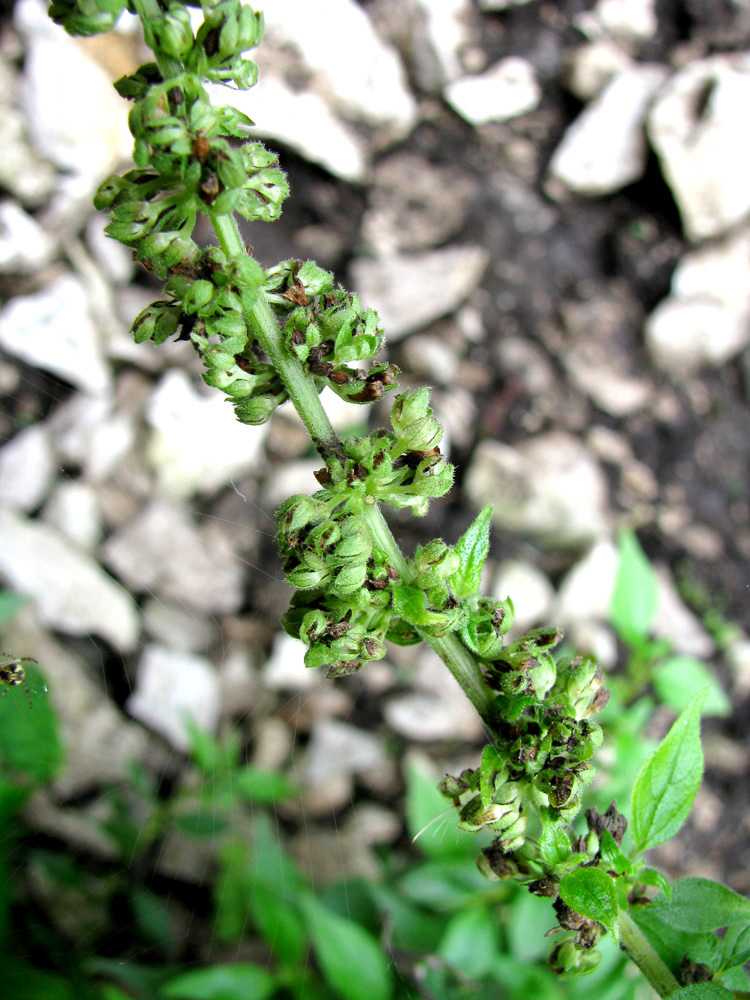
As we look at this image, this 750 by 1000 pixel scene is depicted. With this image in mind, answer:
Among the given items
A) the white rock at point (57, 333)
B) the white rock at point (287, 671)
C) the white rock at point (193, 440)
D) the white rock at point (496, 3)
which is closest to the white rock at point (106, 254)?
the white rock at point (57, 333)

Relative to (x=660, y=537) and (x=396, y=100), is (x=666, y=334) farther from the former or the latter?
(x=396, y=100)

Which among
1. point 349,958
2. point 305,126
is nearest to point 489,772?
point 349,958

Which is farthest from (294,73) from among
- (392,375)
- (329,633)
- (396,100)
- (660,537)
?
(329,633)

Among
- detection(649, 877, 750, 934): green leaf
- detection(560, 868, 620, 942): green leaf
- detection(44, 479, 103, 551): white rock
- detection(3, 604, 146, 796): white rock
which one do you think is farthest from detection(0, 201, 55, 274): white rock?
detection(649, 877, 750, 934): green leaf

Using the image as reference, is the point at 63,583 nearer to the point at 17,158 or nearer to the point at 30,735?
the point at 30,735

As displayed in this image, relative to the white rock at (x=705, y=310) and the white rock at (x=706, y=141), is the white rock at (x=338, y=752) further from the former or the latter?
the white rock at (x=706, y=141)
